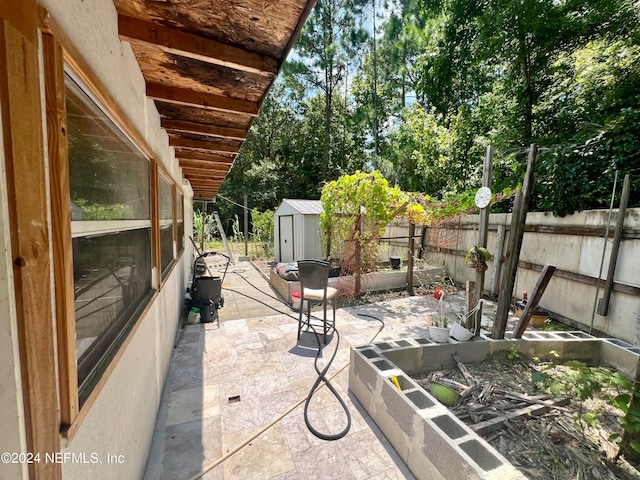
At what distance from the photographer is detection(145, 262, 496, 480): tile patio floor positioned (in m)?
1.83

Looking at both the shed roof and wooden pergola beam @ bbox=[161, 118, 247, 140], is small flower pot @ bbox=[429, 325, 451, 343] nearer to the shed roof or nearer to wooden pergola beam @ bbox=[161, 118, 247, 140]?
wooden pergola beam @ bbox=[161, 118, 247, 140]

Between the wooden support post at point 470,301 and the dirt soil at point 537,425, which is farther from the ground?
the wooden support post at point 470,301

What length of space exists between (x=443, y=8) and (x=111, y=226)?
12.0 metres

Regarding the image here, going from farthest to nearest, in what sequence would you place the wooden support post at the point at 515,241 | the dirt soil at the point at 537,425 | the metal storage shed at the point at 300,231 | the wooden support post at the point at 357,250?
the metal storage shed at the point at 300,231 < the wooden support post at the point at 357,250 < the wooden support post at the point at 515,241 < the dirt soil at the point at 537,425

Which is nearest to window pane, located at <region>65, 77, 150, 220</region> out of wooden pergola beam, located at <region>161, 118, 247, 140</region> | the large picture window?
the large picture window

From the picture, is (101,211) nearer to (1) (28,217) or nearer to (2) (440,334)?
(1) (28,217)

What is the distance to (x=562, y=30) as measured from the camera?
6.12 metres

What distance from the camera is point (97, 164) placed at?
1.13 m

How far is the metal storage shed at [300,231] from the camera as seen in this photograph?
774cm

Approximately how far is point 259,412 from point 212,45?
2675mm

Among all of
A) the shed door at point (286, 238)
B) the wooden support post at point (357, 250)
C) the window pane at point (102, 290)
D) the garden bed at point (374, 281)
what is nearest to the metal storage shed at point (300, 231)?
the shed door at point (286, 238)

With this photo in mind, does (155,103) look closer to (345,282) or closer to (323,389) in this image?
(323,389)

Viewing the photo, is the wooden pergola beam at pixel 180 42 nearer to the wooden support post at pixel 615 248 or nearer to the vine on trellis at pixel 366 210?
the vine on trellis at pixel 366 210

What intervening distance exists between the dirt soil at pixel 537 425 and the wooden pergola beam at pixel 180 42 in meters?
2.88
